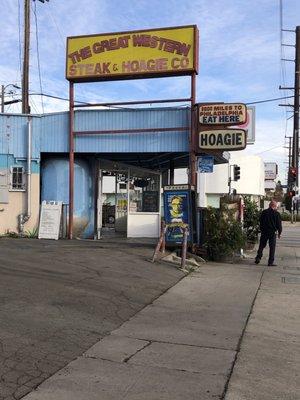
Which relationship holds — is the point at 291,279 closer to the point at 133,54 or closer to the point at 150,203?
the point at 150,203

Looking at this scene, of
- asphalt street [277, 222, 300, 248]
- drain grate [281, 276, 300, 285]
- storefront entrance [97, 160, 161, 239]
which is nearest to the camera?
drain grate [281, 276, 300, 285]

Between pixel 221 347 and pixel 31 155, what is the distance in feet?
40.1

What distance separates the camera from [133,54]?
1581 cm

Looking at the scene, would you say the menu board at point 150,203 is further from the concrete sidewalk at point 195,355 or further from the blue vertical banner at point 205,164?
the concrete sidewalk at point 195,355

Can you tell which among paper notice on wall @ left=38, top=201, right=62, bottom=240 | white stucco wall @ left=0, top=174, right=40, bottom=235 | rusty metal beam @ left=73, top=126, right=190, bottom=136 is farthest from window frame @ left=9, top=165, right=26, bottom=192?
rusty metal beam @ left=73, top=126, right=190, bottom=136

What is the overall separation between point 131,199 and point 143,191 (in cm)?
61

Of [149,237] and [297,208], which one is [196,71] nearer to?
[149,237]

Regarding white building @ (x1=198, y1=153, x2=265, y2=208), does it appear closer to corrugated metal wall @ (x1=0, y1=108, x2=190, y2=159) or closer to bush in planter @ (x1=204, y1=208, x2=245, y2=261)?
corrugated metal wall @ (x1=0, y1=108, x2=190, y2=159)

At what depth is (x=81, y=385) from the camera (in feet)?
15.9

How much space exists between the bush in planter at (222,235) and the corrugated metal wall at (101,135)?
8.69ft

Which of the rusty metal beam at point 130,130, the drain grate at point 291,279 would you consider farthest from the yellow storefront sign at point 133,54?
the drain grate at point 291,279

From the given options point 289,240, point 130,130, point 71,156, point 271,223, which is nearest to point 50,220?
point 71,156

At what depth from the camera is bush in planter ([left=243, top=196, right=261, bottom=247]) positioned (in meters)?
18.2

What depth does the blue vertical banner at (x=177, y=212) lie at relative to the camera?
14398 mm
